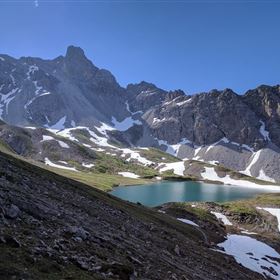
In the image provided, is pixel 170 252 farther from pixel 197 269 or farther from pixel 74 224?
pixel 74 224

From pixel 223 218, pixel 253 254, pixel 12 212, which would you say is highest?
pixel 12 212

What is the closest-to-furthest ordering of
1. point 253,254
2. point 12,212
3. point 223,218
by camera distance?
1. point 12,212
2. point 253,254
3. point 223,218

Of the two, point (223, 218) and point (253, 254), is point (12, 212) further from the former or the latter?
point (223, 218)

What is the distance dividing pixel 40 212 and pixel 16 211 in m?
3.58

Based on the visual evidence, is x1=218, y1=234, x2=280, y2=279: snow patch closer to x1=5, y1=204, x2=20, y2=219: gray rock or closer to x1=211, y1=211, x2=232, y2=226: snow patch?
x1=211, y1=211, x2=232, y2=226: snow patch

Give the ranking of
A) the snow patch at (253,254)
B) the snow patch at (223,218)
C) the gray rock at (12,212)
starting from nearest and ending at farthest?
the gray rock at (12,212), the snow patch at (253,254), the snow patch at (223,218)

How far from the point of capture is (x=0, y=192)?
2659 centimetres

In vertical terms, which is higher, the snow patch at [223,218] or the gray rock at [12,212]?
the gray rock at [12,212]

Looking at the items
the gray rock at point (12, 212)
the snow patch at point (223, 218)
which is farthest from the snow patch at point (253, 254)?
the gray rock at point (12, 212)

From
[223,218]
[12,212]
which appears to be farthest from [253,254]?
[223,218]

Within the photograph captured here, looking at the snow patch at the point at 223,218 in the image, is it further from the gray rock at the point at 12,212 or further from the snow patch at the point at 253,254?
the gray rock at the point at 12,212

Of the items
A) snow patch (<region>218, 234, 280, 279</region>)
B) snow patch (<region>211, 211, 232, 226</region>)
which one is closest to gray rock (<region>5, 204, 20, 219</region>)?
snow patch (<region>218, 234, 280, 279</region>)

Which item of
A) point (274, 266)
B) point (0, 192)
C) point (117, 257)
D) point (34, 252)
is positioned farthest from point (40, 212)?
point (274, 266)

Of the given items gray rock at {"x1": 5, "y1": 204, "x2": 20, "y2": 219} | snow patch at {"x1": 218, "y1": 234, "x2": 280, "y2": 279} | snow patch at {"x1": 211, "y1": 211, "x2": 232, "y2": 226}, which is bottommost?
snow patch at {"x1": 211, "y1": 211, "x2": 232, "y2": 226}
